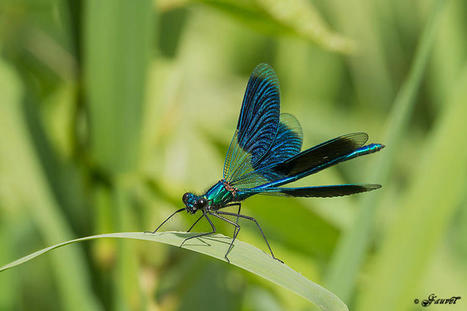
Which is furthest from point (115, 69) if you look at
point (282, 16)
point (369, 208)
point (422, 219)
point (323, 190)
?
point (422, 219)

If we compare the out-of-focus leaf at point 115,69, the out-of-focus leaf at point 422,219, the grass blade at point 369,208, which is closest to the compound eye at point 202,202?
the out-of-focus leaf at point 115,69

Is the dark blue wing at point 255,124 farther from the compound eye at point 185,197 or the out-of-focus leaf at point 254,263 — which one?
the out-of-focus leaf at point 254,263

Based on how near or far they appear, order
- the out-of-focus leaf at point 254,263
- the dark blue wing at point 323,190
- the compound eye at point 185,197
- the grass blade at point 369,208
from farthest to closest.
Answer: the compound eye at point 185,197
the grass blade at point 369,208
the dark blue wing at point 323,190
the out-of-focus leaf at point 254,263

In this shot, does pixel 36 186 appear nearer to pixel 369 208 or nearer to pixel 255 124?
pixel 255 124

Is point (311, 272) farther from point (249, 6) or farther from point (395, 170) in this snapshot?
point (395, 170)

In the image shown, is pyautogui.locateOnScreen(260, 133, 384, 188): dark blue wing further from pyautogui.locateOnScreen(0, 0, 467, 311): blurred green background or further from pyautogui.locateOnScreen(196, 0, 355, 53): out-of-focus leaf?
pyautogui.locateOnScreen(196, 0, 355, 53): out-of-focus leaf

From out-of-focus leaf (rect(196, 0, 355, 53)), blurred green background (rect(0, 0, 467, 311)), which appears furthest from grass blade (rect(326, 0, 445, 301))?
out-of-focus leaf (rect(196, 0, 355, 53))

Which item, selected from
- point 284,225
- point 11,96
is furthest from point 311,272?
point 11,96
